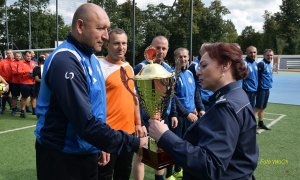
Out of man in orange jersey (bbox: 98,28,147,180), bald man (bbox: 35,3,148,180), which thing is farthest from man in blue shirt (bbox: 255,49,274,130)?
bald man (bbox: 35,3,148,180)

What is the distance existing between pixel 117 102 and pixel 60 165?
50.7 inches

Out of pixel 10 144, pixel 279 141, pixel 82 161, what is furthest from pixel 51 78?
pixel 279 141

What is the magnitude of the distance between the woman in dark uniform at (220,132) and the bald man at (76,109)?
0.39m

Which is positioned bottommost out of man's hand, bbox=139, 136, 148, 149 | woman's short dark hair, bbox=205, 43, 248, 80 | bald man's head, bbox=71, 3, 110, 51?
man's hand, bbox=139, 136, 148, 149

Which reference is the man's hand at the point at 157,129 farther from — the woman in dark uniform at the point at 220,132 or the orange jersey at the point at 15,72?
the orange jersey at the point at 15,72

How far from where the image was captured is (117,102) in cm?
336

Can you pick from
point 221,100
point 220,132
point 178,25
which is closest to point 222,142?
point 220,132

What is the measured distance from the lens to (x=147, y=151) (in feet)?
7.77

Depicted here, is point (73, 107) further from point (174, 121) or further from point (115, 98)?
point (174, 121)

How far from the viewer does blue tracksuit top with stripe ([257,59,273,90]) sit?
8.43 m

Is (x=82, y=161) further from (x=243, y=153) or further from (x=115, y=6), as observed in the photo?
(x=115, y=6)

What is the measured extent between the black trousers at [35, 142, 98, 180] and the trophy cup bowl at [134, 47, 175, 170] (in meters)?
0.49

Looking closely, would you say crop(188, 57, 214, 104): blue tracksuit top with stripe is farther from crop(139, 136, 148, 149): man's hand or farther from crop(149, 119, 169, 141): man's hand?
crop(149, 119, 169, 141): man's hand

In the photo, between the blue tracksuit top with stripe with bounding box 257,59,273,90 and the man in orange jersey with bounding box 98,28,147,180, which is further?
the blue tracksuit top with stripe with bounding box 257,59,273,90
